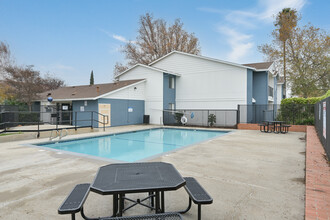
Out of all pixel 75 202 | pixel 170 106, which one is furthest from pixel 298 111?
pixel 75 202

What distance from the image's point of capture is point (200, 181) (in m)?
4.07

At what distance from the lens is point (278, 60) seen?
25.0m

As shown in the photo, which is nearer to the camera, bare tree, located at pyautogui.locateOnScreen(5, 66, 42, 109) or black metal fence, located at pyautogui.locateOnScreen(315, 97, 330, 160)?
black metal fence, located at pyautogui.locateOnScreen(315, 97, 330, 160)

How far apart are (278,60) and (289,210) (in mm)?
26140

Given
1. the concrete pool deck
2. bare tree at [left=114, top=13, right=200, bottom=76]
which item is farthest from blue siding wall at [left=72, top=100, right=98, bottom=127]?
bare tree at [left=114, top=13, right=200, bottom=76]

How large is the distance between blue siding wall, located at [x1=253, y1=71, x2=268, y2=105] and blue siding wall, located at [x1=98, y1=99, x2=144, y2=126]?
10963 millimetres

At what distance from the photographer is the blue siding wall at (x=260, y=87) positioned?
19422 millimetres

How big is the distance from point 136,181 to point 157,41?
95.1 feet

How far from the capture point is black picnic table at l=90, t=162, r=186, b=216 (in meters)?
2.15

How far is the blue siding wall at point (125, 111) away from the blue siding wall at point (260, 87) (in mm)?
10963

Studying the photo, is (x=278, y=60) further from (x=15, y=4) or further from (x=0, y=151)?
(x=15, y=4)

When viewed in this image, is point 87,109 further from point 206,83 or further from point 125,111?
point 206,83

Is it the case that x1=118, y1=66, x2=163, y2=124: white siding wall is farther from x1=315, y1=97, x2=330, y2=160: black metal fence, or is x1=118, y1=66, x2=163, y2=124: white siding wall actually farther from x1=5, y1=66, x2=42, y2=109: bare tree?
x1=315, y1=97, x2=330, y2=160: black metal fence

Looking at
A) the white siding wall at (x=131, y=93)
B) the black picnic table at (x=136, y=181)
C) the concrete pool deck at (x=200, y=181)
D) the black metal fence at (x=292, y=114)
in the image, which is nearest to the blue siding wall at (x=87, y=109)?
the white siding wall at (x=131, y=93)
